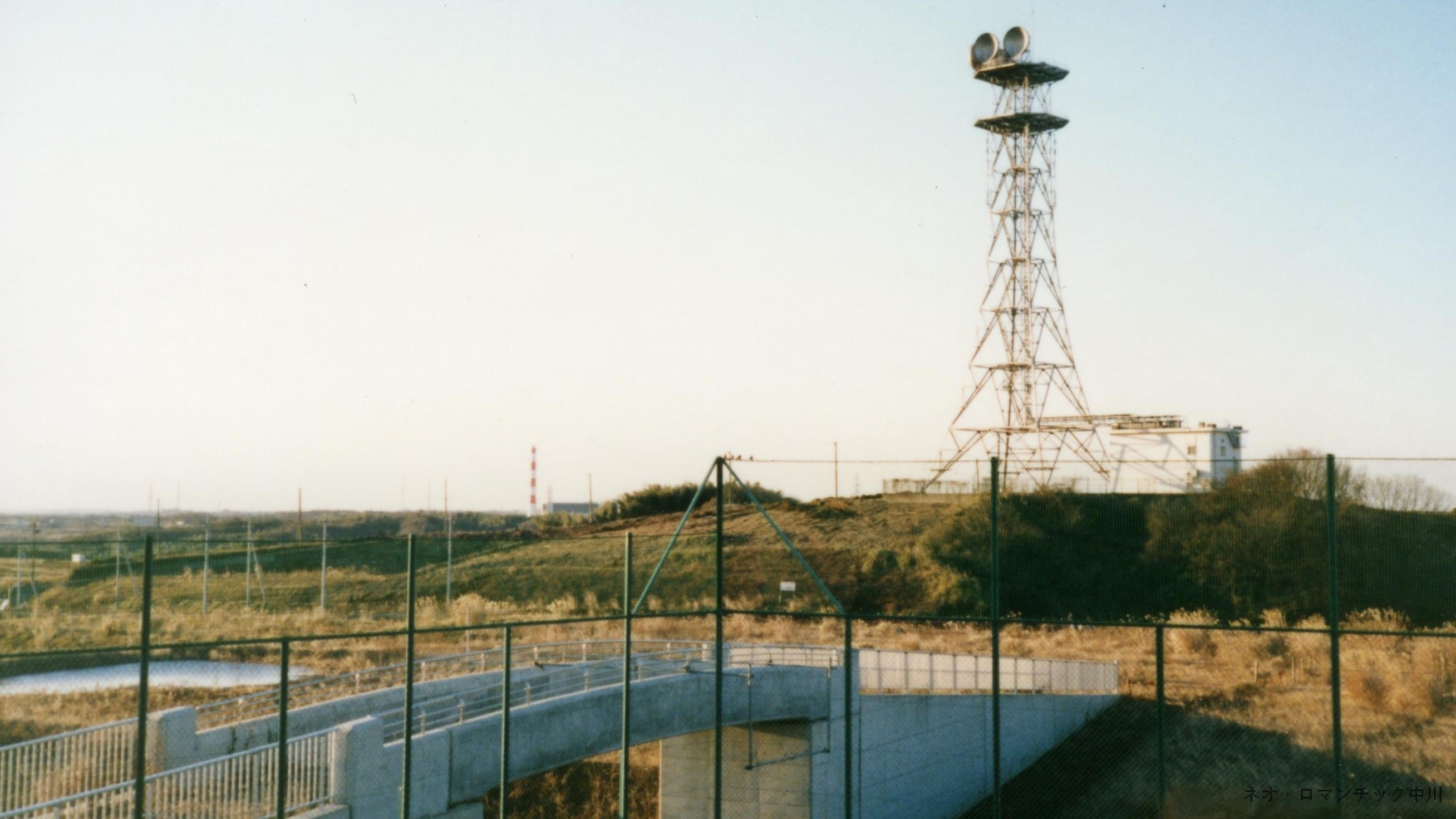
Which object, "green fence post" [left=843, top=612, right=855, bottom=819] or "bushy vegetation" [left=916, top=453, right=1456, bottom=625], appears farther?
"bushy vegetation" [left=916, top=453, right=1456, bottom=625]

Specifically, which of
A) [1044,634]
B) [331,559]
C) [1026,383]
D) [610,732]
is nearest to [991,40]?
[1026,383]

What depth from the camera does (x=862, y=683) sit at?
→ 70.8 ft

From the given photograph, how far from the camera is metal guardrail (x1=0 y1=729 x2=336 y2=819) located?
948cm

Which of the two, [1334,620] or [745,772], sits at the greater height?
[1334,620]

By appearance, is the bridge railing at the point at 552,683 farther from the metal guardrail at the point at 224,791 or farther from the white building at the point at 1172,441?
the white building at the point at 1172,441

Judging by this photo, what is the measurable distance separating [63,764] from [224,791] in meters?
1.69

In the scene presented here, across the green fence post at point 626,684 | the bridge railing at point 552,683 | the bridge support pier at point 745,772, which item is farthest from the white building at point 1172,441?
the green fence post at point 626,684

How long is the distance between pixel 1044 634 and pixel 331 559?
1677cm

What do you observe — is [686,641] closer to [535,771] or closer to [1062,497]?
[535,771]

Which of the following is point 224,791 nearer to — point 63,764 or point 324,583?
point 63,764

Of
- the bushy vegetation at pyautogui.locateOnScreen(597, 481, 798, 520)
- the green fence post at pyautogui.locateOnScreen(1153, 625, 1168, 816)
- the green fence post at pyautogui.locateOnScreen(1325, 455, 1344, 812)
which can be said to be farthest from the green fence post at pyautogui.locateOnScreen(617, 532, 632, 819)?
the bushy vegetation at pyautogui.locateOnScreen(597, 481, 798, 520)

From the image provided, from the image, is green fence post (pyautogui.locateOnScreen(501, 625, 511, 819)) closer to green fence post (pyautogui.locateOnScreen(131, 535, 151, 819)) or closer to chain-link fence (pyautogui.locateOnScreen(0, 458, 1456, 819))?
chain-link fence (pyautogui.locateOnScreen(0, 458, 1456, 819))

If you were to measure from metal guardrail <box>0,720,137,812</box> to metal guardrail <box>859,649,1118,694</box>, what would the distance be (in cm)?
1227

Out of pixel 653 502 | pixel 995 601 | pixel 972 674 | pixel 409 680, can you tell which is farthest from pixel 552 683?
pixel 653 502
